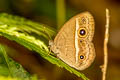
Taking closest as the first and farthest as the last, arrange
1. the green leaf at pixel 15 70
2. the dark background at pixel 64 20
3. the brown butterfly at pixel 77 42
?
1. the green leaf at pixel 15 70
2. the brown butterfly at pixel 77 42
3. the dark background at pixel 64 20

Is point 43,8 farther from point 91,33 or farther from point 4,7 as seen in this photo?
point 91,33

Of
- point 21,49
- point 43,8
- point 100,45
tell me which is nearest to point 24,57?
point 21,49

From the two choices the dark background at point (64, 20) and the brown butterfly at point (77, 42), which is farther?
the dark background at point (64, 20)

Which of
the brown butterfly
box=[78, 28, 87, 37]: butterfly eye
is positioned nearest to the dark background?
the brown butterfly

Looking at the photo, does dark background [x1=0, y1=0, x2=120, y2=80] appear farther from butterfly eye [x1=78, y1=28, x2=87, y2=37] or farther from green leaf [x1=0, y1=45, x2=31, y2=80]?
green leaf [x1=0, y1=45, x2=31, y2=80]

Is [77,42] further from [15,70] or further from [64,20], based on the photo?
[64,20]

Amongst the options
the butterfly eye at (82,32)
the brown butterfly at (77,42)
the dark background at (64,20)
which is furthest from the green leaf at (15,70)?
the dark background at (64,20)

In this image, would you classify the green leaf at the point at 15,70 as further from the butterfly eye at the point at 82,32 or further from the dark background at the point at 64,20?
the dark background at the point at 64,20
